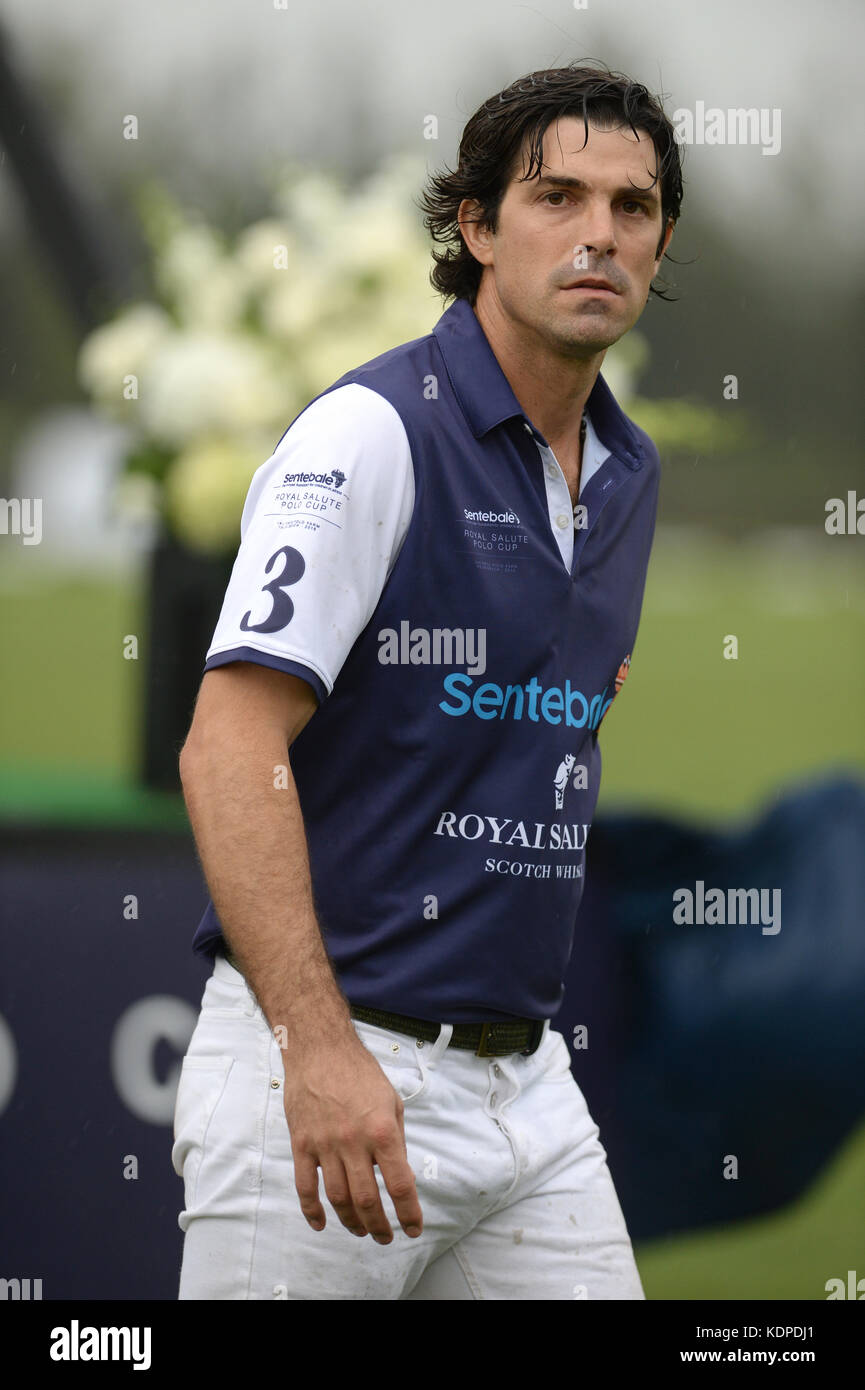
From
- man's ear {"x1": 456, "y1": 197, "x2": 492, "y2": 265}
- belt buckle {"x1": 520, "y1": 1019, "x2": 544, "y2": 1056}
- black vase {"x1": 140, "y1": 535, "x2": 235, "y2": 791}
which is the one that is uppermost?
man's ear {"x1": 456, "y1": 197, "x2": 492, "y2": 265}

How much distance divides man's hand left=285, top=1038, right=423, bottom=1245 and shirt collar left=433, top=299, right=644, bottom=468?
80cm

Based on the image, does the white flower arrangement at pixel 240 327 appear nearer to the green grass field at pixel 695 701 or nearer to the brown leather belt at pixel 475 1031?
the green grass field at pixel 695 701

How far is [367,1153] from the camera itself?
1.39 m

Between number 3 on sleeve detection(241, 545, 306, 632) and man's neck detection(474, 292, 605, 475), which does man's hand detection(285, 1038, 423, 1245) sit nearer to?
number 3 on sleeve detection(241, 545, 306, 632)

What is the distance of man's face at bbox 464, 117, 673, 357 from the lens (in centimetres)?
184

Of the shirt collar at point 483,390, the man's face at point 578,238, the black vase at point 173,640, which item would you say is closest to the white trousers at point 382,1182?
the shirt collar at point 483,390

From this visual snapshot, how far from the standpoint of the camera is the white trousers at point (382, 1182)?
5.47 feet

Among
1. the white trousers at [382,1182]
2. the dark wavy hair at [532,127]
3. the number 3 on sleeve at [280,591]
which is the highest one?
the dark wavy hair at [532,127]

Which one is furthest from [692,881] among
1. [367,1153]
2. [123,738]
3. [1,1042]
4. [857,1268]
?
[367,1153]

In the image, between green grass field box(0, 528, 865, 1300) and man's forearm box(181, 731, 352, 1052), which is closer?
man's forearm box(181, 731, 352, 1052)

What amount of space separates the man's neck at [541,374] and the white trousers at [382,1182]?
83 centimetres

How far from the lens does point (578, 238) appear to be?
1.86m

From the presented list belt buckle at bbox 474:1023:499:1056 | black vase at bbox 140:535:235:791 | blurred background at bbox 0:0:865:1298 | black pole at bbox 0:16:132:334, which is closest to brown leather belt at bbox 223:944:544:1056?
belt buckle at bbox 474:1023:499:1056

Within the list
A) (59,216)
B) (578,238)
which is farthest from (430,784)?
(59,216)
